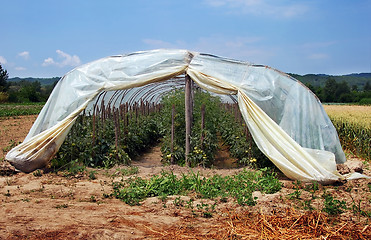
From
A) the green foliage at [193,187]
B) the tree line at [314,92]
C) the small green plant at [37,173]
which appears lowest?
the green foliage at [193,187]

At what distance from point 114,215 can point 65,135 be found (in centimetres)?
330

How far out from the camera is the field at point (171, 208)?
13.3ft

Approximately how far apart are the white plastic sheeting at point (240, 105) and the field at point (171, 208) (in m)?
0.46

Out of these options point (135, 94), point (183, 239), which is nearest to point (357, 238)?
point (183, 239)

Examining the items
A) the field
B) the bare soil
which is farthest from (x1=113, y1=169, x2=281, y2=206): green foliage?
the bare soil

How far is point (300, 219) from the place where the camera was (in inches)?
171

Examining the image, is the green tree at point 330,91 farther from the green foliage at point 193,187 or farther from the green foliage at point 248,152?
the green foliage at point 193,187

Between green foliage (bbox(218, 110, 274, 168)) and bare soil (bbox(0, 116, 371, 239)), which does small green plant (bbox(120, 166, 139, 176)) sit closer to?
Answer: bare soil (bbox(0, 116, 371, 239))

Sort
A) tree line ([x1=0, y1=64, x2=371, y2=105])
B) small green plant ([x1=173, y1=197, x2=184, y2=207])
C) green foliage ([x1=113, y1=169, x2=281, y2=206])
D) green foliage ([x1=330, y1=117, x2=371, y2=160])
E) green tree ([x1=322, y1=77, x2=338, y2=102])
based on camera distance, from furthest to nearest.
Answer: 1. green tree ([x1=322, y1=77, x2=338, y2=102])
2. tree line ([x1=0, y1=64, x2=371, y2=105])
3. green foliage ([x1=330, y1=117, x2=371, y2=160])
4. green foliage ([x1=113, y1=169, x2=281, y2=206])
5. small green plant ([x1=173, y1=197, x2=184, y2=207])

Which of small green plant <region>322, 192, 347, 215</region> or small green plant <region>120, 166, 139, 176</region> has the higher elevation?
small green plant <region>120, 166, 139, 176</region>

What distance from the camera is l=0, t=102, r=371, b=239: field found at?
4047 mm

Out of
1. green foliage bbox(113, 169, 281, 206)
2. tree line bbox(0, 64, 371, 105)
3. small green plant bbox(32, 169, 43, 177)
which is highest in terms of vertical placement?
tree line bbox(0, 64, 371, 105)

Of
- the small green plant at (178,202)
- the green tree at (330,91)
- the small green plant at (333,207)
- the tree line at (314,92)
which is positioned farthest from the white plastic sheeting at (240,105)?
the green tree at (330,91)

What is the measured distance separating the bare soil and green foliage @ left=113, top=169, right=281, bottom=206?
166mm
